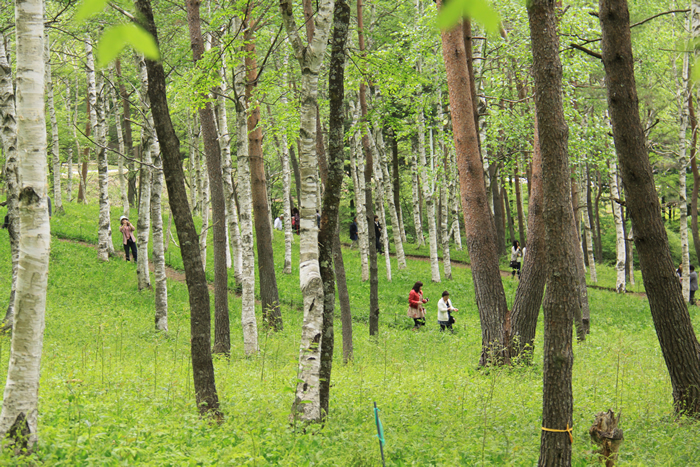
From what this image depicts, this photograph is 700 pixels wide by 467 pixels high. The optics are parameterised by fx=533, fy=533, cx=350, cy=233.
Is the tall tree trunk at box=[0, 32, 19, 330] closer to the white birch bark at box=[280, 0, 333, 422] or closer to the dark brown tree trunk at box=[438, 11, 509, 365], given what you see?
the white birch bark at box=[280, 0, 333, 422]

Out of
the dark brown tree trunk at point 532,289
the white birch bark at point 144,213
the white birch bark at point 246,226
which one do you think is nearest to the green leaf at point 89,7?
the white birch bark at point 246,226

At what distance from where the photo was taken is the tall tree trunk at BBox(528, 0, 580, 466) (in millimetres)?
4148

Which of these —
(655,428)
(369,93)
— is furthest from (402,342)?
(369,93)

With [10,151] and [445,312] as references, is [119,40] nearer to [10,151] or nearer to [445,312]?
[10,151]

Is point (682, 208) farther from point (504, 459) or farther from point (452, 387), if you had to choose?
point (504, 459)

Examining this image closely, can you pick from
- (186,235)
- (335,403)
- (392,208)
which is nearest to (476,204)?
(335,403)

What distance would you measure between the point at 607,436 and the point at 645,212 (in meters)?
2.59

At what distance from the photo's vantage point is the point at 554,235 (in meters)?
4.14

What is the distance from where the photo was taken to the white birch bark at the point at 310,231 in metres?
5.42

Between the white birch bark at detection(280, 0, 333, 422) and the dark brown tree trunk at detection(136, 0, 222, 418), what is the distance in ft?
3.23

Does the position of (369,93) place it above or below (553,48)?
above

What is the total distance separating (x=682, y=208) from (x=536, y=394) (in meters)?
14.6

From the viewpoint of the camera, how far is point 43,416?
507 centimetres

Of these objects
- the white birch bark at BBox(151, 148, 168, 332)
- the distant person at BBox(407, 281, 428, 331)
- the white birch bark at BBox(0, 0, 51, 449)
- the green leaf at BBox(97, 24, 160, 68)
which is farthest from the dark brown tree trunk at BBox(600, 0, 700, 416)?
the white birch bark at BBox(151, 148, 168, 332)
